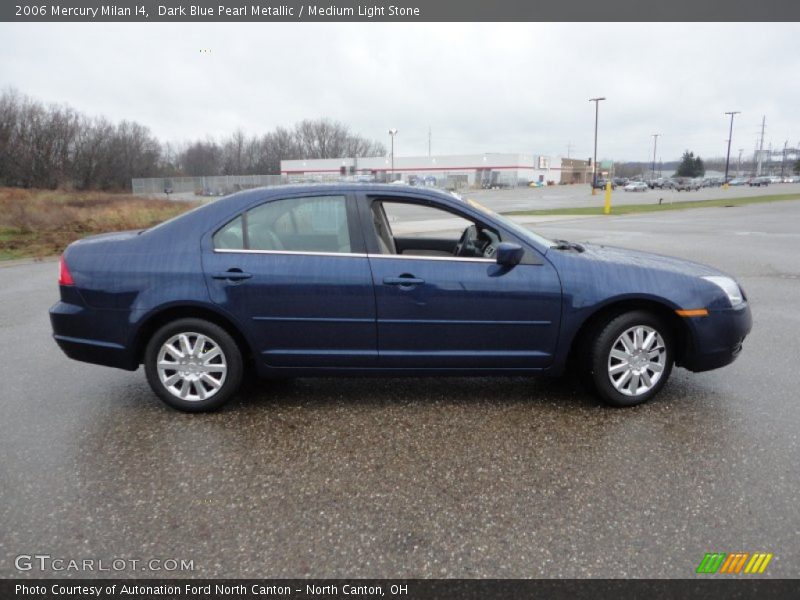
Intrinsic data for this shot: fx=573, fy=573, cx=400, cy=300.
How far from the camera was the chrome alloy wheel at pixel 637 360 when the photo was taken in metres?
4.02

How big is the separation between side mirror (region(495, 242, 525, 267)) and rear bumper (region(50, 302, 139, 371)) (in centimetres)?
263

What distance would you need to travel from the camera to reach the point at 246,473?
3248mm

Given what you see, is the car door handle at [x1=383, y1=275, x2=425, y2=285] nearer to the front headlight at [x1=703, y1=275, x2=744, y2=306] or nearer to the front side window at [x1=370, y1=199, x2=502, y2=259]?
the front side window at [x1=370, y1=199, x2=502, y2=259]

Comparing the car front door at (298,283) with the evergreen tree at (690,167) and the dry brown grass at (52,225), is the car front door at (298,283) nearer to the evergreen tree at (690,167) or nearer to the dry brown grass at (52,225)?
the dry brown grass at (52,225)

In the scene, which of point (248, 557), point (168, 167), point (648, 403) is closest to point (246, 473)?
point (248, 557)

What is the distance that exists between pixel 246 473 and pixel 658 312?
2.98m

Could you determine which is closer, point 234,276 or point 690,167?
point 234,276

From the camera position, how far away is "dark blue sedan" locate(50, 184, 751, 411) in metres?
3.93

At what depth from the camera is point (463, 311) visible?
394 cm

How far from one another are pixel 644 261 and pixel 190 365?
335cm
